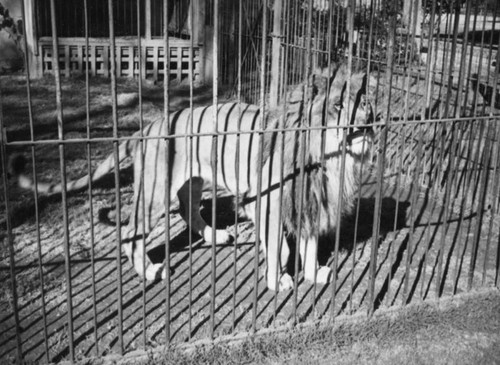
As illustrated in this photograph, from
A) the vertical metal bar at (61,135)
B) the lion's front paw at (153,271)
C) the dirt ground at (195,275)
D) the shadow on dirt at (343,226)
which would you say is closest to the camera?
the vertical metal bar at (61,135)

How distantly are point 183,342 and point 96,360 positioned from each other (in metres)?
0.53

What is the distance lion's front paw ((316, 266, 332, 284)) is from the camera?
4.46 meters

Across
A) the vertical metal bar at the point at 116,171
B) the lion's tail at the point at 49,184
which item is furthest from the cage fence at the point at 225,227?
the lion's tail at the point at 49,184

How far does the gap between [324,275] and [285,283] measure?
39cm

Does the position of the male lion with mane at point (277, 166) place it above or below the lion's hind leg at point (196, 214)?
above

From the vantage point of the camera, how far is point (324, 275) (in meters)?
4.49

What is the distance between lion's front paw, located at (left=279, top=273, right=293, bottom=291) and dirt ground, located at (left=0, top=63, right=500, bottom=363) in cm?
5

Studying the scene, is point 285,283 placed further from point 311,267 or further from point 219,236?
point 219,236

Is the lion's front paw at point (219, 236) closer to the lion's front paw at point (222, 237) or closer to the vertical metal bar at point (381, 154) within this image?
the lion's front paw at point (222, 237)

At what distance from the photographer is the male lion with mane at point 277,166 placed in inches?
157

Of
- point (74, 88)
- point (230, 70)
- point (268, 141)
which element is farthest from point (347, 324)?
point (74, 88)

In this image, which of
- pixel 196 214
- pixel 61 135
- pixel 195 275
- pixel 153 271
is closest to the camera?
pixel 61 135

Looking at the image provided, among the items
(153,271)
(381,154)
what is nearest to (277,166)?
(381,154)

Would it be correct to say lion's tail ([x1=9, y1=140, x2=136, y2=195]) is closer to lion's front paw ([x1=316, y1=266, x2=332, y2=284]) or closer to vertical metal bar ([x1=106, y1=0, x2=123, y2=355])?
vertical metal bar ([x1=106, y1=0, x2=123, y2=355])
